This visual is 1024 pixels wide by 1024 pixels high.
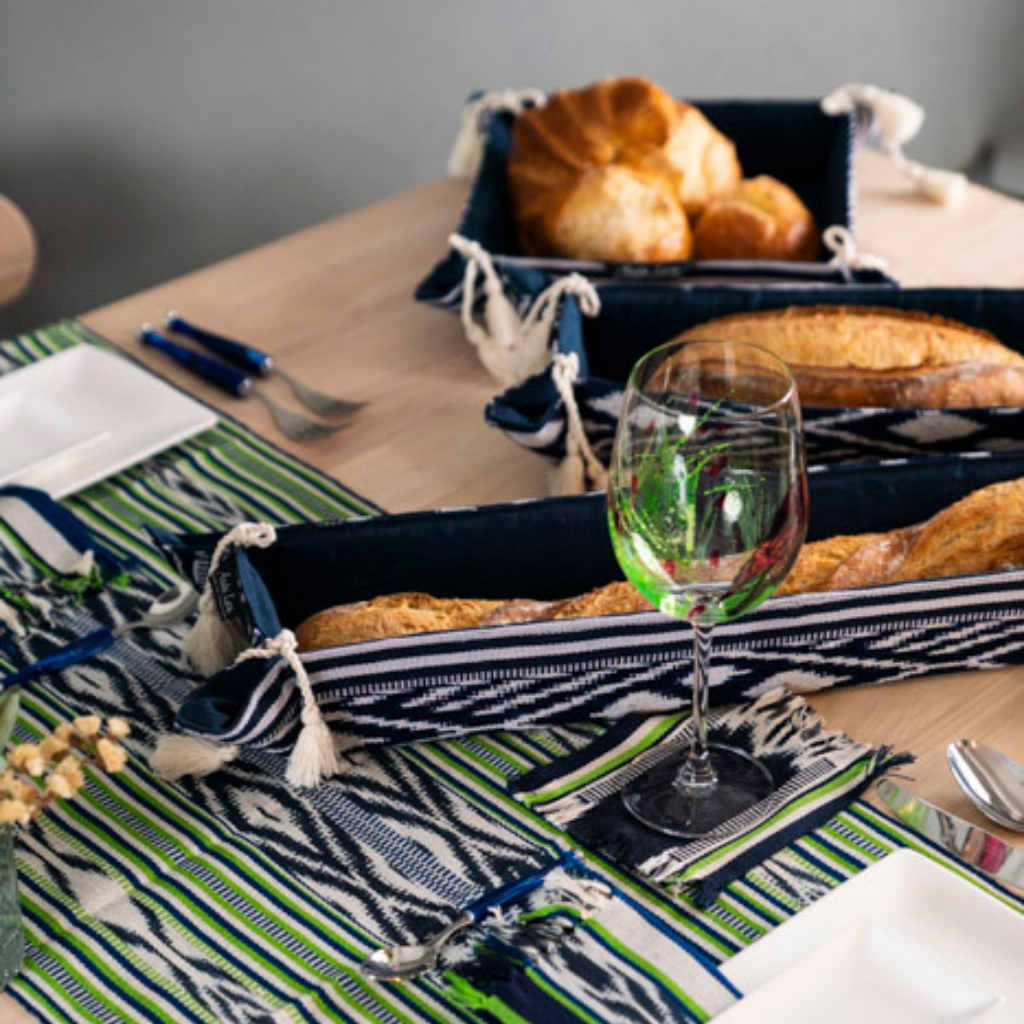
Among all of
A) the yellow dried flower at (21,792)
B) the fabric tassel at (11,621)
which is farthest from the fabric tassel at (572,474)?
the yellow dried flower at (21,792)

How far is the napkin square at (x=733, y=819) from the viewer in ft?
3.20

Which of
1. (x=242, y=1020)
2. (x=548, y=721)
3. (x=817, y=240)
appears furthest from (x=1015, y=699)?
(x=817, y=240)

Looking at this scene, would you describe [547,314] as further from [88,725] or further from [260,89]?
[260,89]

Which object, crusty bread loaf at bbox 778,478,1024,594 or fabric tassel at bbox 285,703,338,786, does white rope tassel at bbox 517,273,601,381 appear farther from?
fabric tassel at bbox 285,703,338,786

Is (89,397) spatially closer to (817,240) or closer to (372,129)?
(817,240)

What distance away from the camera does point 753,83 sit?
11.2 feet

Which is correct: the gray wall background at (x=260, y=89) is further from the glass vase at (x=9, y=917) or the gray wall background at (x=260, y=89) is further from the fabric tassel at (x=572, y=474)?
the glass vase at (x=9, y=917)

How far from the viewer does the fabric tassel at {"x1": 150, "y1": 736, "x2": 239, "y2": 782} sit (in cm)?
106

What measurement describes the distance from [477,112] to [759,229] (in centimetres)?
46

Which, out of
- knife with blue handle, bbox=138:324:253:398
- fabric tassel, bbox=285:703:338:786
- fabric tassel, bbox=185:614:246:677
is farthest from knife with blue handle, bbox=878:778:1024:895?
knife with blue handle, bbox=138:324:253:398

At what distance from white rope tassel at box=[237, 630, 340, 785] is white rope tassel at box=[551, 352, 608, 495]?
1.20 feet

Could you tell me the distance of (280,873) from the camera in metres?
1.00

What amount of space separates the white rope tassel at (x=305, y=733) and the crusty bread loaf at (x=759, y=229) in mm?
874

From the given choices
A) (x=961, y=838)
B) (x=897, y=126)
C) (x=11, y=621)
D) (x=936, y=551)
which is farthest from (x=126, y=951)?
(x=897, y=126)
